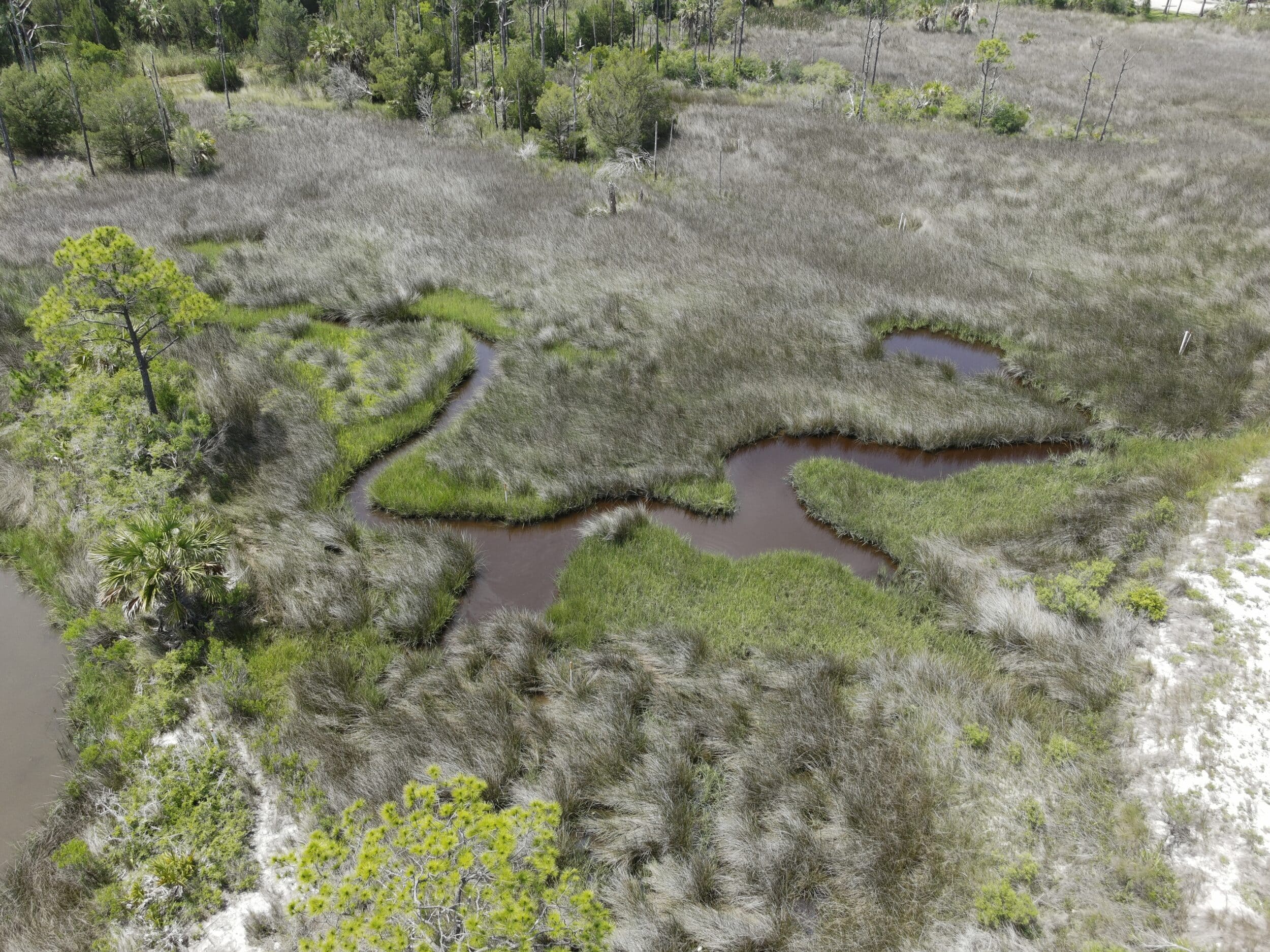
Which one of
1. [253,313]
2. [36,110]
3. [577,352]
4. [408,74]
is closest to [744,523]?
[577,352]

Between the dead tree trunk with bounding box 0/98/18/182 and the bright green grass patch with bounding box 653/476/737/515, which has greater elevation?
the dead tree trunk with bounding box 0/98/18/182

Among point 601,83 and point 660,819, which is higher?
point 601,83

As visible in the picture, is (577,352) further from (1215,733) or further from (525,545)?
(1215,733)

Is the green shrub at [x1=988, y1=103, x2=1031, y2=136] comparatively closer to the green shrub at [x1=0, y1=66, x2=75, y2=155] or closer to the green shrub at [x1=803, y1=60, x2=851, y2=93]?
the green shrub at [x1=803, y1=60, x2=851, y2=93]

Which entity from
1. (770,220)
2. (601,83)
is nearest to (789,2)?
(601,83)

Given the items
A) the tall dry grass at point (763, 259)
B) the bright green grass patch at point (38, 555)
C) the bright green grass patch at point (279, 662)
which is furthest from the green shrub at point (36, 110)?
the bright green grass patch at point (279, 662)

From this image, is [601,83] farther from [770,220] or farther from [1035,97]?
[1035,97]

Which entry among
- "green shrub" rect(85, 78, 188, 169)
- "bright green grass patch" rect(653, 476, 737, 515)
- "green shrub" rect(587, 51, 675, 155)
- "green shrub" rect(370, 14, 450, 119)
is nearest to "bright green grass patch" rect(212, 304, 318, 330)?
"bright green grass patch" rect(653, 476, 737, 515)
